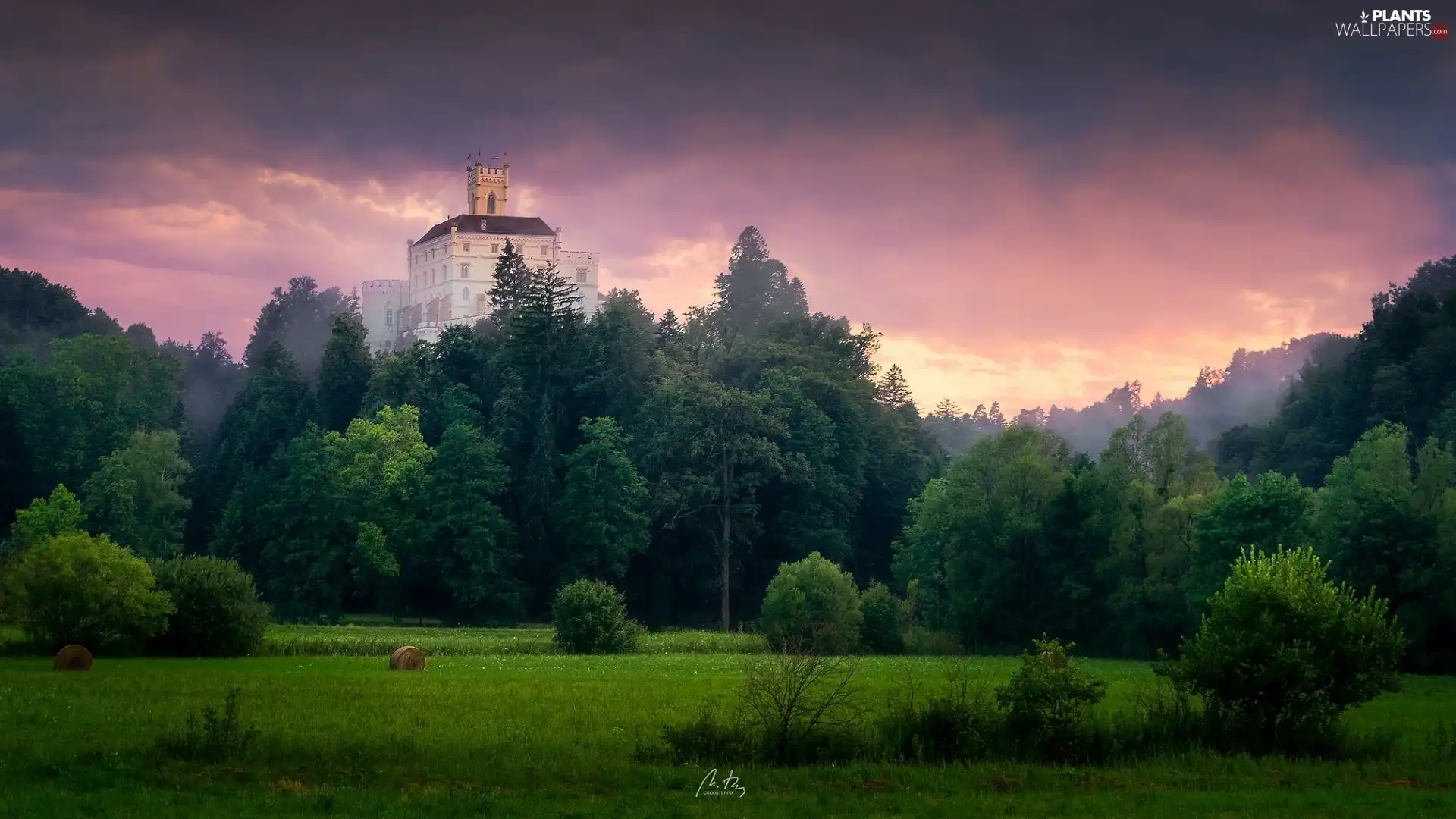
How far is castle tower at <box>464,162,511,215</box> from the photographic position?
541 ft

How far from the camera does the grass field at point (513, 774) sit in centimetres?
2344

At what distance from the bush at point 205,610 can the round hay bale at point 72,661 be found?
335 inches

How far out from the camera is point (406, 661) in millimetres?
49875

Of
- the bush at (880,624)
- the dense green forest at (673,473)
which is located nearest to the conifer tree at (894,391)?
the dense green forest at (673,473)

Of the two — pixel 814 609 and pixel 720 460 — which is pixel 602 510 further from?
pixel 814 609

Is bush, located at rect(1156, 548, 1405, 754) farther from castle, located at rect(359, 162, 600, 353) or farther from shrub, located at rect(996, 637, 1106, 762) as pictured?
castle, located at rect(359, 162, 600, 353)

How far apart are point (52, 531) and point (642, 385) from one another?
40206mm

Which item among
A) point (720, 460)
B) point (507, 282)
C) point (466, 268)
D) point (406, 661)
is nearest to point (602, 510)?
point (720, 460)

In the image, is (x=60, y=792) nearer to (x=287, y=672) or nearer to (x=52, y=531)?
(x=287, y=672)

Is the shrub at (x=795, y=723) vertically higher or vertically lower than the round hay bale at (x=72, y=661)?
higher

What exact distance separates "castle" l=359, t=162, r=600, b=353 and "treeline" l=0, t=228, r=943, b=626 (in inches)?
1159

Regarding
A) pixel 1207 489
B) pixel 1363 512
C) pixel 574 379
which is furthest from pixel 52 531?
pixel 1363 512

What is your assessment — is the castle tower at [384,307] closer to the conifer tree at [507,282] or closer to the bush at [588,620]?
the conifer tree at [507,282]
